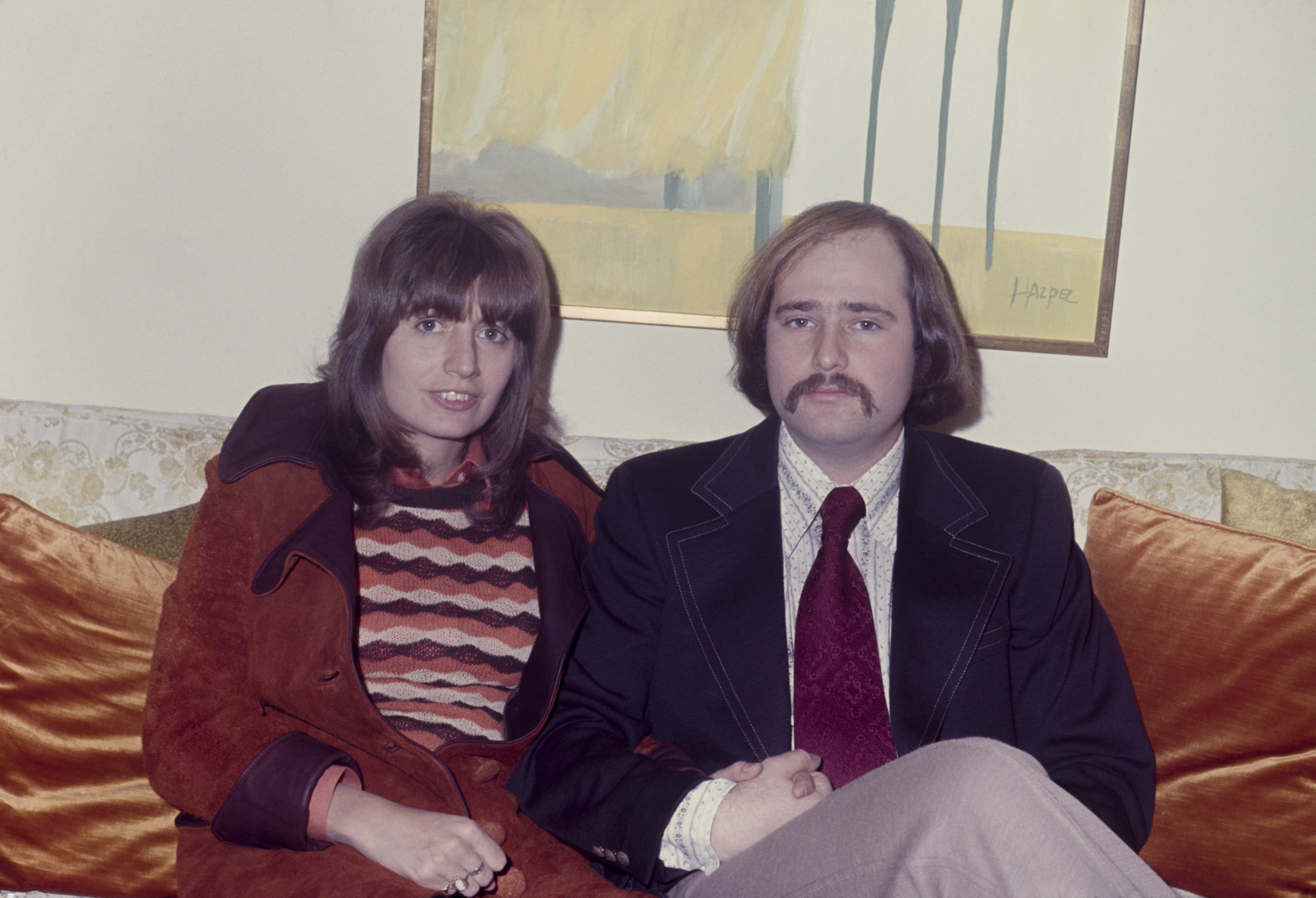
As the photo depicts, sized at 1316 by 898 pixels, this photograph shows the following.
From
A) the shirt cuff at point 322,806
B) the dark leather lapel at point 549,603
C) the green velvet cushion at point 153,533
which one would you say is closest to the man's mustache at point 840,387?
the dark leather lapel at point 549,603

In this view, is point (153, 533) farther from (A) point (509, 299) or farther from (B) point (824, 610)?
(B) point (824, 610)

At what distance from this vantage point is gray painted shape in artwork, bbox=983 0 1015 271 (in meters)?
1.99

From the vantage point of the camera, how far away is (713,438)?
6.98 feet

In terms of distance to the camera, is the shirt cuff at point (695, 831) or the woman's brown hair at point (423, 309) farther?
the woman's brown hair at point (423, 309)

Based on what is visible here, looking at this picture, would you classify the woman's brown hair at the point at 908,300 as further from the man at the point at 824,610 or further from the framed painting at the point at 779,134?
the framed painting at the point at 779,134

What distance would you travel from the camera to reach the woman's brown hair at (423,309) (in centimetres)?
149

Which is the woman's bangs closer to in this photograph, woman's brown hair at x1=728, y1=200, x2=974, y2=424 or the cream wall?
woman's brown hair at x1=728, y1=200, x2=974, y2=424

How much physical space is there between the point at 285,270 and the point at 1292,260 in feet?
6.99

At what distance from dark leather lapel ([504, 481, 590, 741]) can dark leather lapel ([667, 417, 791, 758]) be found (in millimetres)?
171

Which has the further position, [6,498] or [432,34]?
[432,34]

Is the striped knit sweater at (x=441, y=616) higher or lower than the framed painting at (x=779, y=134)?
lower

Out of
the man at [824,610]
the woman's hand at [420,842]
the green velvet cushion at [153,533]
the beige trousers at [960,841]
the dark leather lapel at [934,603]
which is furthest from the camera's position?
the green velvet cushion at [153,533]

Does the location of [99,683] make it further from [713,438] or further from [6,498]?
[713,438]

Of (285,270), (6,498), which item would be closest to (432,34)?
(285,270)
